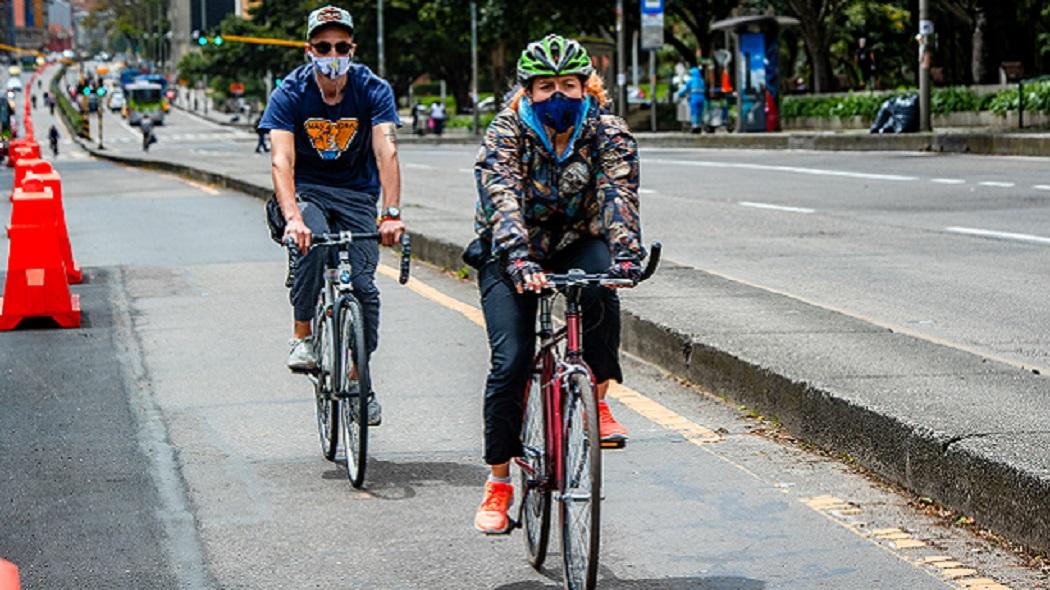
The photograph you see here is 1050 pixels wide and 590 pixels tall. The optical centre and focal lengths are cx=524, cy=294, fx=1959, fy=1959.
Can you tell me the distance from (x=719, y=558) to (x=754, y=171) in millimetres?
22160

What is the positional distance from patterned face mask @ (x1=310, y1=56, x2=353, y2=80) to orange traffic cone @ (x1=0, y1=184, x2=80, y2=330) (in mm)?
4662

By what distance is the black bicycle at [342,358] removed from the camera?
727cm

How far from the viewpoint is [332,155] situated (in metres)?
8.01

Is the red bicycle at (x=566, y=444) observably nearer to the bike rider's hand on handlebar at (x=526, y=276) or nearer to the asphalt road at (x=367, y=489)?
the bike rider's hand on handlebar at (x=526, y=276)

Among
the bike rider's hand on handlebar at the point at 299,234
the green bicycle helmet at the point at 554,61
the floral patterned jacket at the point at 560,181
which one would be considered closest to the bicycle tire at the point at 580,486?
the floral patterned jacket at the point at 560,181

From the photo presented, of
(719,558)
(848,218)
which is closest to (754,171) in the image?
(848,218)

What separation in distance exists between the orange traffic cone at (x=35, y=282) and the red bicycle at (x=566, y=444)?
666 cm

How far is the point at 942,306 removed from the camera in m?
11.9

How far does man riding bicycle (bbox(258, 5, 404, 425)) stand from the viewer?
7.75 metres

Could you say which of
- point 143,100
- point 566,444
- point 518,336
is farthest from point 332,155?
point 143,100

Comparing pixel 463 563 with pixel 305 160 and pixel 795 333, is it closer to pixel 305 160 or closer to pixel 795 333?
pixel 305 160

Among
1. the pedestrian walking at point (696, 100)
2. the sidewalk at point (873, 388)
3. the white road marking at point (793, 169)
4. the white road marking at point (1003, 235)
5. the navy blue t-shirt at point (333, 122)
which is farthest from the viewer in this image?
the pedestrian walking at point (696, 100)

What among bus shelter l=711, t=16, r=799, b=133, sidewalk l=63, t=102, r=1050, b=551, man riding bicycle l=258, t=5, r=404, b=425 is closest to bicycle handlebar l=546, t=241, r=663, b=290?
sidewalk l=63, t=102, r=1050, b=551

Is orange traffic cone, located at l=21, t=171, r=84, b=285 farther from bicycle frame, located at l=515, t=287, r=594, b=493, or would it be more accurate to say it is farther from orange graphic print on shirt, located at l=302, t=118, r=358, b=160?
bicycle frame, located at l=515, t=287, r=594, b=493
